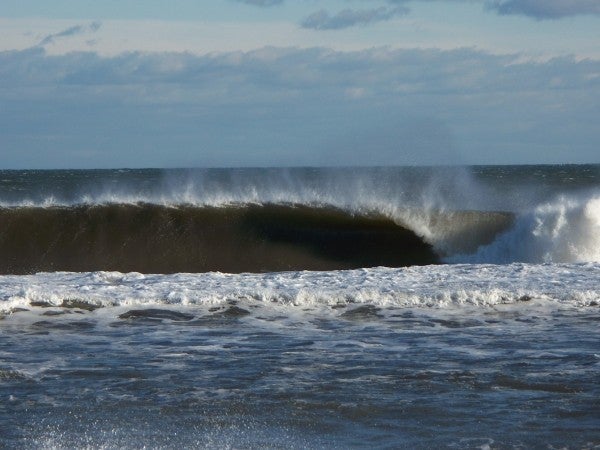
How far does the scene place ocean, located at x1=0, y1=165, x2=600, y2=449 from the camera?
703 cm

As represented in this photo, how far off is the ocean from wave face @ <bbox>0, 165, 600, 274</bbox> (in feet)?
0.17

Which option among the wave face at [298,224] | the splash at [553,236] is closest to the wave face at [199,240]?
the wave face at [298,224]

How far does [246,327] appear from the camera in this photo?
1069cm

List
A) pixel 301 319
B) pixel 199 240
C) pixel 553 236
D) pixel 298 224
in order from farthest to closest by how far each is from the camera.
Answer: pixel 298 224 → pixel 199 240 → pixel 553 236 → pixel 301 319

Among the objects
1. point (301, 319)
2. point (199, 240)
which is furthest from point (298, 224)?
point (301, 319)

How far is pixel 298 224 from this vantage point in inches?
824

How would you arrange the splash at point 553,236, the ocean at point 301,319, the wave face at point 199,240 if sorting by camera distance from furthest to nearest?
the wave face at point 199,240 < the splash at point 553,236 < the ocean at point 301,319

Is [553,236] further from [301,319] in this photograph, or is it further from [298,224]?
[301,319]

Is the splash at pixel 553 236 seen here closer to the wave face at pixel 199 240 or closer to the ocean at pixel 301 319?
the ocean at pixel 301 319

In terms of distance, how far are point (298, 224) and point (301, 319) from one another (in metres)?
9.79

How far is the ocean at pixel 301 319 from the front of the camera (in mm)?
7027

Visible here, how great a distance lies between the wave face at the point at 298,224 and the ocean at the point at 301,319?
2.1 inches

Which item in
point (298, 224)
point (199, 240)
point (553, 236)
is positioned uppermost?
point (298, 224)

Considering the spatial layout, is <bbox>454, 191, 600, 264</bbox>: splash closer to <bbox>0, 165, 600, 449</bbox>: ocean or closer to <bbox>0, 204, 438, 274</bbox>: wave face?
<bbox>0, 165, 600, 449</bbox>: ocean
